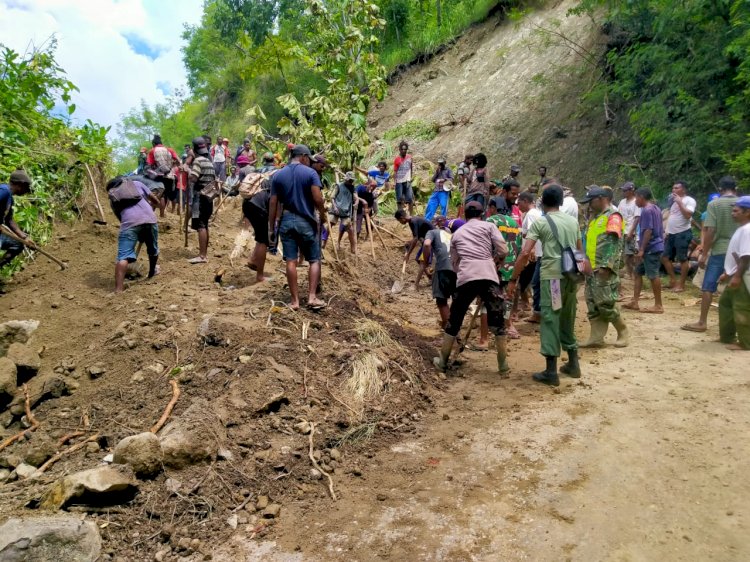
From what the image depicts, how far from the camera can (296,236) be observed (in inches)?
249

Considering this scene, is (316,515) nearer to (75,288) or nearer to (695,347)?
(695,347)

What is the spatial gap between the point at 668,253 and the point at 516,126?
870 cm

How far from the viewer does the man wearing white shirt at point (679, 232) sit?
365 inches

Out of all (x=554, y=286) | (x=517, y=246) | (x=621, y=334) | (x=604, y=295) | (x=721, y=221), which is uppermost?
(x=721, y=221)

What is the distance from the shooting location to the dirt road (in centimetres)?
323

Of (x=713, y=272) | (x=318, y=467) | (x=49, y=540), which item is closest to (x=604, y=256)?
(x=713, y=272)

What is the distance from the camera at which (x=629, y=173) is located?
1274 cm

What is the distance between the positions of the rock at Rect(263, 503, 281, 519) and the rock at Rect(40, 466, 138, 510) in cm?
91

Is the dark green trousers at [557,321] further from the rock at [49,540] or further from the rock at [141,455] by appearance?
the rock at [49,540]

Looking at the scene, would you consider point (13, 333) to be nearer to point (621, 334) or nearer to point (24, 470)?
point (24, 470)

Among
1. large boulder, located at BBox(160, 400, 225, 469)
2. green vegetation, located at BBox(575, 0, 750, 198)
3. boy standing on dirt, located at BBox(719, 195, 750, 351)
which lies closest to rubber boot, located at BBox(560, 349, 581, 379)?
boy standing on dirt, located at BBox(719, 195, 750, 351)

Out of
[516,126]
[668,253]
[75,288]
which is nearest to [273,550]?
[75,288]

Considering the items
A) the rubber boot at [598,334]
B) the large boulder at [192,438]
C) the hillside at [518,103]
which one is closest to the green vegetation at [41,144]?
the large boulder at [192,438]

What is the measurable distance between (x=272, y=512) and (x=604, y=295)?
4.59 m
